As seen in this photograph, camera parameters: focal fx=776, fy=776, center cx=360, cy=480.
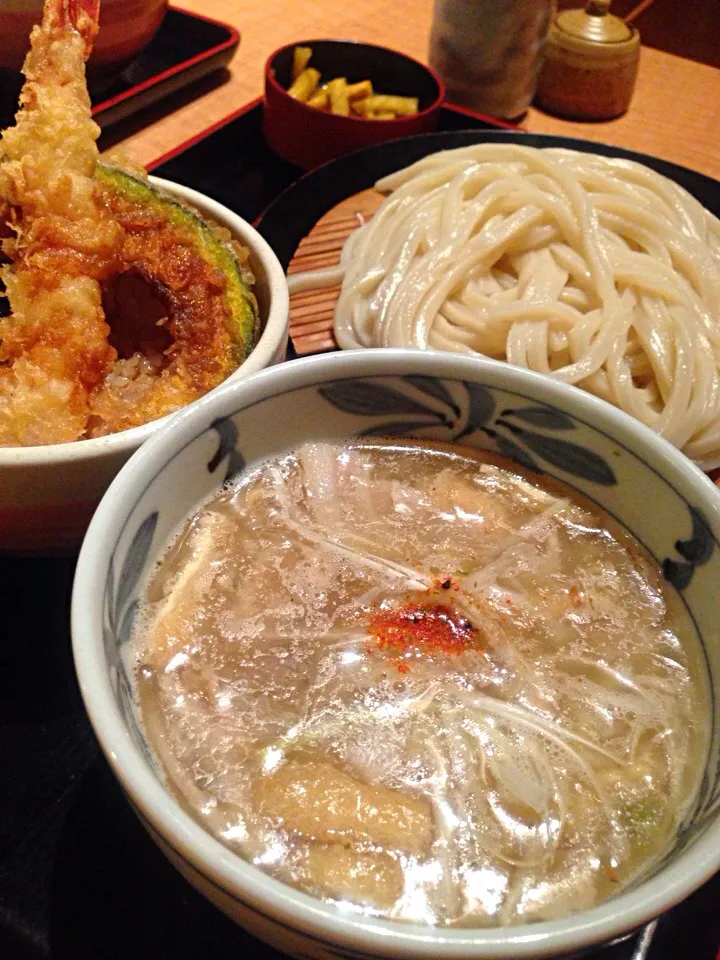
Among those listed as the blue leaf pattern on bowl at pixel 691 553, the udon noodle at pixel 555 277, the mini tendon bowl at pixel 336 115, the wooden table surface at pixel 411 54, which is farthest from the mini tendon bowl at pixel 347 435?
the wooden table surface at pixel 411 54

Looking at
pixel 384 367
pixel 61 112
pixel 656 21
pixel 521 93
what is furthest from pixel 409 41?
pixel 384 367

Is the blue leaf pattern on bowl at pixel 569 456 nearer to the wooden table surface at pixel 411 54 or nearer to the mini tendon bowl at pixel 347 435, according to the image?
the mini tendon bowl at pixel 347 435

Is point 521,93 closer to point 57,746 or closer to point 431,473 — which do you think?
point 431,473

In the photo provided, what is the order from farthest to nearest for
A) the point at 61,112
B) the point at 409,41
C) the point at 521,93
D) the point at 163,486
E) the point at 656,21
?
the point at 656,21 < the point at 409,41 < the point at 521,93 < the point at 61,112 < the point at 163,486

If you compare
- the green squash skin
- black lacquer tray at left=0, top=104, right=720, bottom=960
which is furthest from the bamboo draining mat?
black lacquer tray at left=0, top=104, right=720, bottom=960

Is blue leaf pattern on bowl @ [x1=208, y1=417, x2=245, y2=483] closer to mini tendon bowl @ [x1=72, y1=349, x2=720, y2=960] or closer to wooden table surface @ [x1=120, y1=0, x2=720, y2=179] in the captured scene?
mini tendon bowl @ [x1=72, y1=349, x2=720, y2=960]

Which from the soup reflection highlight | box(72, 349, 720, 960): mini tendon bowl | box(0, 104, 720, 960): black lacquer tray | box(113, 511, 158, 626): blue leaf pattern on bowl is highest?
box(72, 349, 720, 960): mini tendon bowl

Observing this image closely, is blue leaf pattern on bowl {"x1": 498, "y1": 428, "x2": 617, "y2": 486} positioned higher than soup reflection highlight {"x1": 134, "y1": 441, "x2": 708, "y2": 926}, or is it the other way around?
blue leaf pattern on bowl {"x1": 498, "y1": 428, "x2": 617, "y2": 486}
